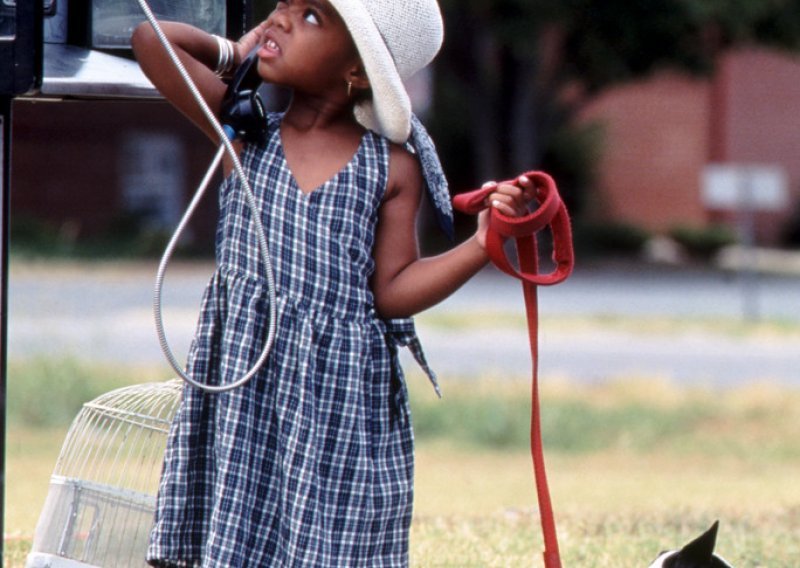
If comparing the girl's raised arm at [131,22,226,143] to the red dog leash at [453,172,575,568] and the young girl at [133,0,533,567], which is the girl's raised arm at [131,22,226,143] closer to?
the young girl at [133,0,533,567]

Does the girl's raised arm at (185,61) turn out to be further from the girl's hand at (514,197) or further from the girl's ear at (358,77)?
the girl's hand at (514,197)

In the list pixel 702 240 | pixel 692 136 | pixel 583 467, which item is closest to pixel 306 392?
pixel 583 467

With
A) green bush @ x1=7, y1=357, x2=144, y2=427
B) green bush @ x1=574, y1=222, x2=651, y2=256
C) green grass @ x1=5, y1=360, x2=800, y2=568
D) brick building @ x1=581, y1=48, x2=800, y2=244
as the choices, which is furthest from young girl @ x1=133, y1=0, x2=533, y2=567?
brick building @ x1=581, y1=48, x2=800, y2=244

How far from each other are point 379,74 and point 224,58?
1.21 feet

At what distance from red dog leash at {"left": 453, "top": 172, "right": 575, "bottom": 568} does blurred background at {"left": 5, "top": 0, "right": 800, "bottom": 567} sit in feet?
3.14

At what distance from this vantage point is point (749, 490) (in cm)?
674

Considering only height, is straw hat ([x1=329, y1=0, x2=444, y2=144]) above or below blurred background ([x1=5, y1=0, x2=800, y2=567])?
above

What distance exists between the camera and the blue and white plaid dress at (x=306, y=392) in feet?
9.10

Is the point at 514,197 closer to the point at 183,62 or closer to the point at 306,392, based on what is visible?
the point at 306,392

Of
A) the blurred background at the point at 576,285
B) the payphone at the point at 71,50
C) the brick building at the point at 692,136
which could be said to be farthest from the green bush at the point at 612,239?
the payphone at the point at 71,50

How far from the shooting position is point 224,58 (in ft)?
9.75

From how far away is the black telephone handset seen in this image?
9.26 feet

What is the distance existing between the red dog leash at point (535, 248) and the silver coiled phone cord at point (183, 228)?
13.6 inches

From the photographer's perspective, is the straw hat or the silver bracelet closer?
the straw hat
